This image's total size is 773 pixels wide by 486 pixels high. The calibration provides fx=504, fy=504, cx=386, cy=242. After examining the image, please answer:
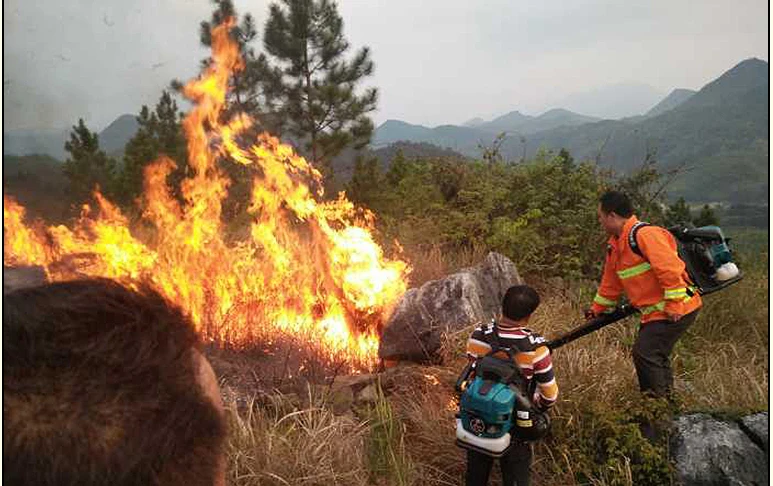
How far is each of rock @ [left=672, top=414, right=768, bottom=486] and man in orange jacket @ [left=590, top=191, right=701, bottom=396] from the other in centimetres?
45

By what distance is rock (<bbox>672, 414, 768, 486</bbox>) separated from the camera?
3.41 metres

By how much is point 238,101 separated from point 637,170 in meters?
13.3

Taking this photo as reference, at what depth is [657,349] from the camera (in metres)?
4.15

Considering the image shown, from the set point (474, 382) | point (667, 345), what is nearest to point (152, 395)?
point (474, 382)

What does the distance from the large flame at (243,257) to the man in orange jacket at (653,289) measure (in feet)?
10.5

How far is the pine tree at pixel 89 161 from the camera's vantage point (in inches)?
636

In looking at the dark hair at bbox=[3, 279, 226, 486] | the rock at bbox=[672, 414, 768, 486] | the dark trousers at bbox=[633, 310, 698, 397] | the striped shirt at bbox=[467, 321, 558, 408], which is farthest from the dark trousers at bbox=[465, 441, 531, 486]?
the dark hair at bbox=[3, 279, 226, 486]

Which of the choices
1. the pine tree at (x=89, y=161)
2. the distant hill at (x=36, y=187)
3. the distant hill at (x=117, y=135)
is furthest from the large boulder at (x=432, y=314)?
the distant hill at (x=117, y=135)

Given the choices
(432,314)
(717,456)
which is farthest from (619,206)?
(432,314)

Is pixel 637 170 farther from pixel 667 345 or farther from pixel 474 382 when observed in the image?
pixel 474 382

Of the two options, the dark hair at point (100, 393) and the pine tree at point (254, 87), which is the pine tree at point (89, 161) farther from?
the dark hair at point (100, 393)

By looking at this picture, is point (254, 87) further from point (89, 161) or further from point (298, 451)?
point (298, 451)

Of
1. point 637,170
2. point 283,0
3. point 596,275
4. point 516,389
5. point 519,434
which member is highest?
point 283,0

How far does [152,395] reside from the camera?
756 mm
